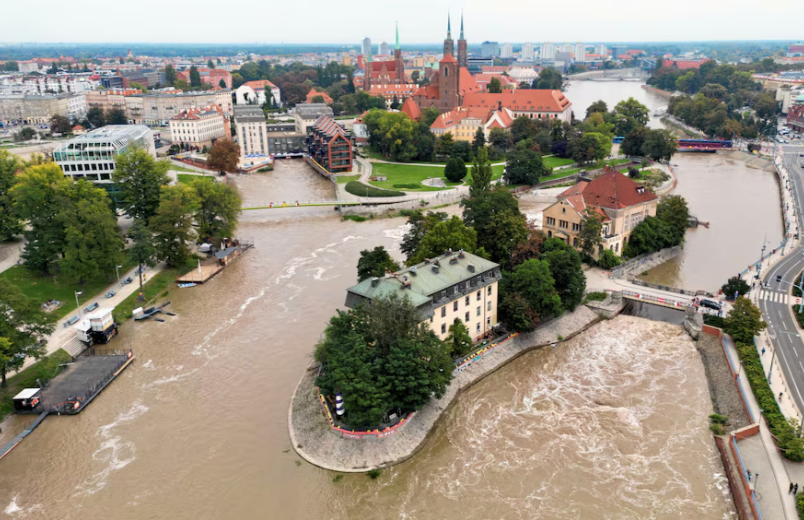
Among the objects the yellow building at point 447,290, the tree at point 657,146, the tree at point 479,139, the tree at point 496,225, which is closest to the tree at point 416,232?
the tree at point 496,225

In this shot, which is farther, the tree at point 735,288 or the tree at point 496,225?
the tree at point 496,225

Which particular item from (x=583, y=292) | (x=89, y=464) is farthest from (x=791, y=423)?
(x=89, y=464)

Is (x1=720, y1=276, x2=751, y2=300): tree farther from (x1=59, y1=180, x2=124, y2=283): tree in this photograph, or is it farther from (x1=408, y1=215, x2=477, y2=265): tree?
(x1=59, y1=180, x2=124, y2=283): tree

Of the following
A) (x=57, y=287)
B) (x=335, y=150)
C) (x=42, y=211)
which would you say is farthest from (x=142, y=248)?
(x=335, y=150)

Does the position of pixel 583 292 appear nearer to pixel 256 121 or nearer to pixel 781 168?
pixel 781 168

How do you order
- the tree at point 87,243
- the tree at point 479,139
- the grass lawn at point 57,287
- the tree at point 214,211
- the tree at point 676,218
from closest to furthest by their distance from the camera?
the grass lawn at point 57,287 → the tree at point 87,243 → the tree at point 676,218 → the tree at point 214,211 → the tree at point 479,139

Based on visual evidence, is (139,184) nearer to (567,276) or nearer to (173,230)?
(173,230)

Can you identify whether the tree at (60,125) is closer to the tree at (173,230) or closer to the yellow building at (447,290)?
the tree at (173,230)
